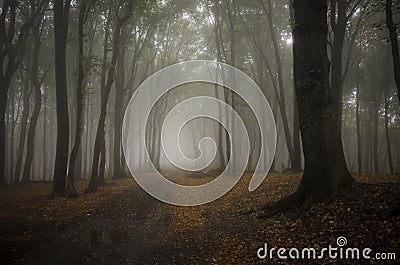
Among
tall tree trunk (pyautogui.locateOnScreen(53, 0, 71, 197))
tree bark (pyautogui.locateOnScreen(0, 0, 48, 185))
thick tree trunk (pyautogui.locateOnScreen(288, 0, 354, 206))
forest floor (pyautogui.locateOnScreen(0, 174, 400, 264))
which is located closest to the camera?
forest floor (pyautogui.locateOnScreen(0, 174, 400, 264))

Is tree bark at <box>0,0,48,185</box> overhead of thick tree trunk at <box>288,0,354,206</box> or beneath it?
overhead

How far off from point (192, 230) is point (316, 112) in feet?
18.2

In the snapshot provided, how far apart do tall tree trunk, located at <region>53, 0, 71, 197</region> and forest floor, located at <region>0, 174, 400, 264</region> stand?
107 inches

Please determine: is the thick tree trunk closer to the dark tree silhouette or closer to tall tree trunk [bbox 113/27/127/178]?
the dark tree silhouette

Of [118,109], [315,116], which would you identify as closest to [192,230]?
[315,116]

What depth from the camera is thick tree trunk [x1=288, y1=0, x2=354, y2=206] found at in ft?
26.7

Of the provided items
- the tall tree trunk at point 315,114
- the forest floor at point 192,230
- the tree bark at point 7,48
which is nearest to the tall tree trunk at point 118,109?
the tree bark at point 7,48

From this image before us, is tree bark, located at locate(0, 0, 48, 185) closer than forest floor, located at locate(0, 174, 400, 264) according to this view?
No

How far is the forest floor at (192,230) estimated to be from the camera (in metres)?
6.30

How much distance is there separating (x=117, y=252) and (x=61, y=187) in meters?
10.1

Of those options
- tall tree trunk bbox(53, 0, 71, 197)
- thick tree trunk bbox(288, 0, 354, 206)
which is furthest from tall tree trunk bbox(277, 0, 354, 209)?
tall tree trunk bbox(53, 0, 71, 197)

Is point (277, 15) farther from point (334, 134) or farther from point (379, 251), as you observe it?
point (379, 251)

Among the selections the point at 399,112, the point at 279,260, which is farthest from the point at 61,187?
the point at 399,112

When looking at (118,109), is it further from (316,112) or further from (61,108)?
(316,112)
